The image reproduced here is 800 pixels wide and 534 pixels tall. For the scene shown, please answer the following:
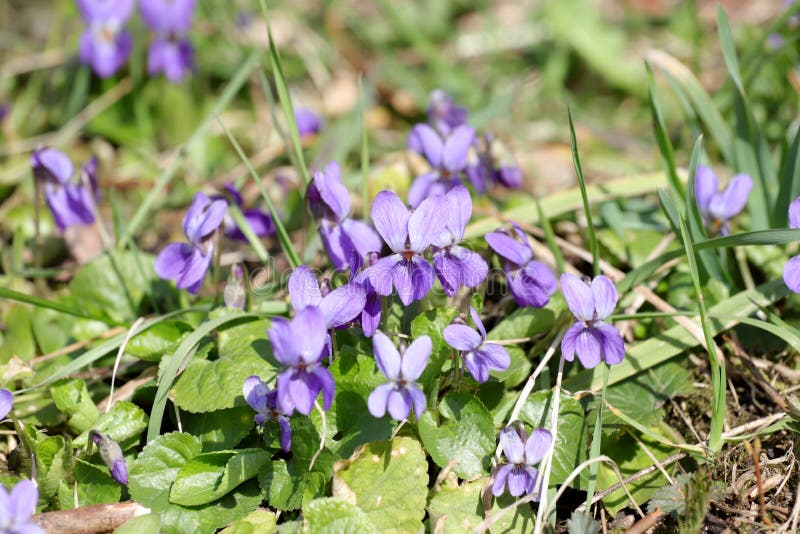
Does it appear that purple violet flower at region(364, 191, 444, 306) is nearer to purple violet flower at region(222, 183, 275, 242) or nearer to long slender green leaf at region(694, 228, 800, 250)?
long slender green leaf at region(694, 228, 800, 250)

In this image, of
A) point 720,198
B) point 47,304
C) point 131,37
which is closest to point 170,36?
point 131,37

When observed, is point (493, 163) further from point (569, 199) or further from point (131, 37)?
point (131, 37)

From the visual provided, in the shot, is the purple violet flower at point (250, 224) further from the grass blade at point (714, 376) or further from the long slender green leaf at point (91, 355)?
the grass blade at point (714, 376)

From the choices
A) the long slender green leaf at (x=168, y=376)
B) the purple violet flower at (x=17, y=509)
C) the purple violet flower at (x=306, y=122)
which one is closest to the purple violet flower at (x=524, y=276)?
the long slender green leaf at (x=168, y=376)

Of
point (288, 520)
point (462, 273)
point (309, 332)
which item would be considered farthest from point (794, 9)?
point (288, 520)

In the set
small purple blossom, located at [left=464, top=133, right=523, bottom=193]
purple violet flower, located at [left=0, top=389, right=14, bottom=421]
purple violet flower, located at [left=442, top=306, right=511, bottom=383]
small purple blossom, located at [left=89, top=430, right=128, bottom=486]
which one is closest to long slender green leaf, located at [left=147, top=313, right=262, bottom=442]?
small purple blossom, located at [left=89, top=430, right=128, bottom=486]

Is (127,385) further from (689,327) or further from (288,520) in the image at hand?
(689,327)

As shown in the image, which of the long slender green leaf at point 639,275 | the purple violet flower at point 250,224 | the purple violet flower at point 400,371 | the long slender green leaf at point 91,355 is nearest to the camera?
the purple violet flower at point 400,371
